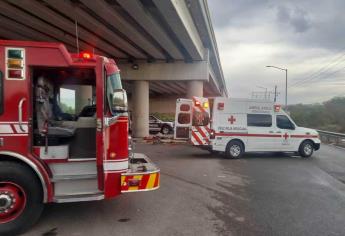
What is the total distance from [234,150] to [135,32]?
23.7 feet

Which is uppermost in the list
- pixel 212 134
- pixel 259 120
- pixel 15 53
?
pixel 15 53

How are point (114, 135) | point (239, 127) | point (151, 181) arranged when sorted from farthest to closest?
point (239, 127) < point (151, 181) < point (114, 135)

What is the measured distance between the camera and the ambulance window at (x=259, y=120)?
1374 cm

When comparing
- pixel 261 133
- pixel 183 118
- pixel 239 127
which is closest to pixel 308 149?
pixel 261 133

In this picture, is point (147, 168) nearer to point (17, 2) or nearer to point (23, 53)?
point (23, 53)

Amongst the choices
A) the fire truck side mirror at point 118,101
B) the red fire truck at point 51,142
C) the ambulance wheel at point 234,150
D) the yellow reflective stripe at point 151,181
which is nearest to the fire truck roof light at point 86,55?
the red fire truck at point 51,142

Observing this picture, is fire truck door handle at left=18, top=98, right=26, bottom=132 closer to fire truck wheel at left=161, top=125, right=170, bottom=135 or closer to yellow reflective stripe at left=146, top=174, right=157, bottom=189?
yellow reflective stripe at left=146, top=174, right=157, bottom=189

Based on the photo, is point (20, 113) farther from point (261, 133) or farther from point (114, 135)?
point (261, 133)

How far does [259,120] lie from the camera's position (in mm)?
13836

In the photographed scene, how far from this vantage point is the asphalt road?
5.39m

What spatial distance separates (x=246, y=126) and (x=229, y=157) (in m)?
1.33

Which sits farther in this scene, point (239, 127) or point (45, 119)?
point (239, 127)

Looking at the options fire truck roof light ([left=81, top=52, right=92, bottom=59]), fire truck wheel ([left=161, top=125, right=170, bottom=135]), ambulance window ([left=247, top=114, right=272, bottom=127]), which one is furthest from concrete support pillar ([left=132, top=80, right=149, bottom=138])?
fire truck roof light ([left=81, top=52, right=92, bottom=59])

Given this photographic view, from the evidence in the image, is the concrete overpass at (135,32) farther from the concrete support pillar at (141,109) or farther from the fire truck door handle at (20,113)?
the fire truck door handle at (20,113)
